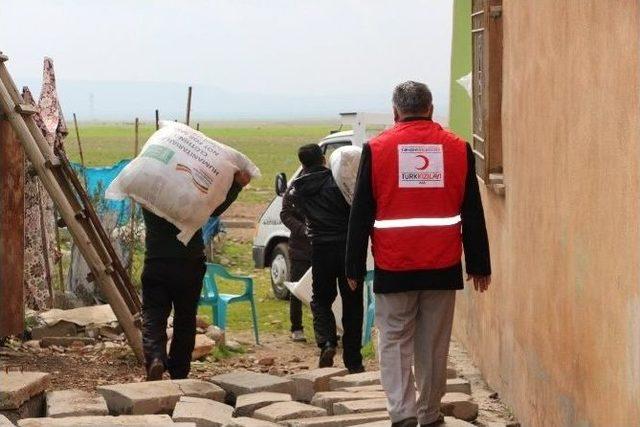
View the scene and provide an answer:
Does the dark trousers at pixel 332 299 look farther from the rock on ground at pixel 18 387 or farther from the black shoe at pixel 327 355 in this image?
the rock on ground at pixel 18 387

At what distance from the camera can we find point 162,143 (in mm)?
9586

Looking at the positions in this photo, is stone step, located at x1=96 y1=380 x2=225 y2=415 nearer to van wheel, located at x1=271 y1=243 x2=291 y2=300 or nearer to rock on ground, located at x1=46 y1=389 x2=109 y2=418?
rock on ground, located at x1=46 y1=389 x2=109 y2=418

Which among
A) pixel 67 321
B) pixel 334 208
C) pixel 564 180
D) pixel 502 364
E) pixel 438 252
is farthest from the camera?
pixel 67 321

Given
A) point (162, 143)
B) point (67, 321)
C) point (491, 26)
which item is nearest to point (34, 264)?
point (67, 321)

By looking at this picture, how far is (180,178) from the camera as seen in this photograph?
952 centimetres

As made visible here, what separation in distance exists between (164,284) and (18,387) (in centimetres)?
143

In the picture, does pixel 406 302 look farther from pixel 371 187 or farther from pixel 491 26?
pixel 491 26

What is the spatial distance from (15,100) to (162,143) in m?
1.71

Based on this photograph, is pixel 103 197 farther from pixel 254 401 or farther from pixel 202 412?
pixel 202 412

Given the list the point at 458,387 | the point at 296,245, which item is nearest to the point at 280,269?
the point at 296,245

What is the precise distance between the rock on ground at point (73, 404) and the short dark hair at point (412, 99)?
8.36 feet

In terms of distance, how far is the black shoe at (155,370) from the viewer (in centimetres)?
950

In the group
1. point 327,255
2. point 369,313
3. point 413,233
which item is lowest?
point 369,313

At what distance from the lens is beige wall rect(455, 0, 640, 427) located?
17.9 feet
